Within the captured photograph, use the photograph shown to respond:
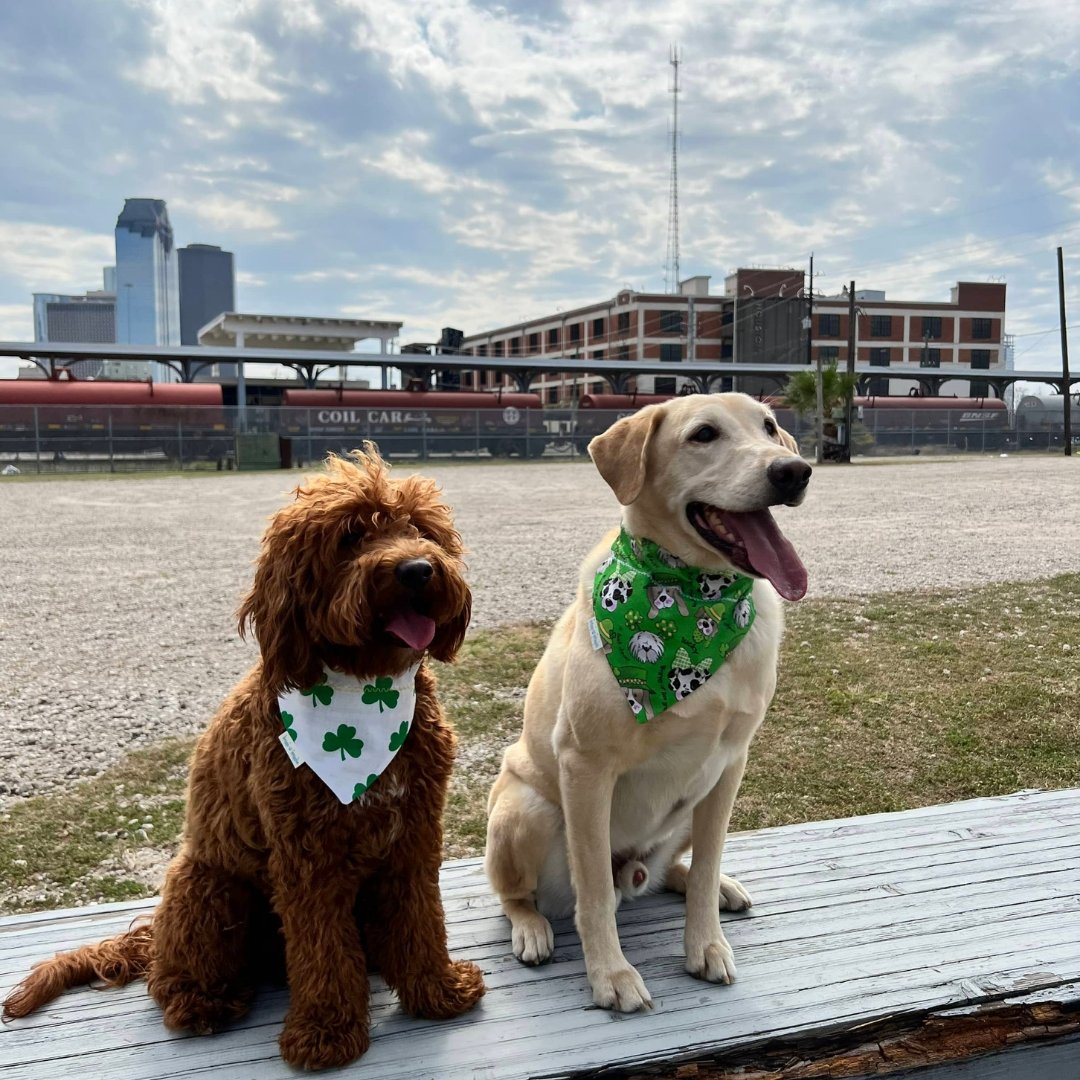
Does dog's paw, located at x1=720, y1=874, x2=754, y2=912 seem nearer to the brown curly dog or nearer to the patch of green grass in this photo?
the brown curly dog

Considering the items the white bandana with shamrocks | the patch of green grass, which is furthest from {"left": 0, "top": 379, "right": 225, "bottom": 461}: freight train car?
the white bandana with shamrocks

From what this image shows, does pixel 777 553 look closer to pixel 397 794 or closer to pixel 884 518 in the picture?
pixel 397 794

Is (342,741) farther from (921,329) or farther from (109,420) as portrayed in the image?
(921,329)

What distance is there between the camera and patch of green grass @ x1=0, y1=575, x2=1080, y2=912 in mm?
4055

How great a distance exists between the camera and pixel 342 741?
6.62 ft

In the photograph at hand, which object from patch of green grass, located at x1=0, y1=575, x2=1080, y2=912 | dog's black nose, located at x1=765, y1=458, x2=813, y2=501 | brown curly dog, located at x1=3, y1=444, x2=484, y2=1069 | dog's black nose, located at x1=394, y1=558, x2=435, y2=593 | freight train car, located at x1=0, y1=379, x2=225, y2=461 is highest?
freight train car, located at x1=0, y1=379, x2=225, y2=461

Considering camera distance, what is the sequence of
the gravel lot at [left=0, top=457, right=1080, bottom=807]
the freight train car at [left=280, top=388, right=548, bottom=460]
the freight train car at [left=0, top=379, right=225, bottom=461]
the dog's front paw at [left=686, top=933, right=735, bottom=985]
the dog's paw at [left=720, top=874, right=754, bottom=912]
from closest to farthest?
the dog's front paw at [left=686, top=933, right=735, bottom=985]
the dog's paw at [left=720, top=874, right=754, bottom=912]
the gravel lot at [left=0, top=457, right=1080, bottom=807]
the freight train car at [left=0, top=379, right=225, bottom=461]
the freight train car at [left=280, top=388, right=548, bottom=460]

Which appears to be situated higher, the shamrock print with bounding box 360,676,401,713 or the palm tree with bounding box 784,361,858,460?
the palm tree with bounding box 784,361,858,460

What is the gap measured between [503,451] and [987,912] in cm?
3483

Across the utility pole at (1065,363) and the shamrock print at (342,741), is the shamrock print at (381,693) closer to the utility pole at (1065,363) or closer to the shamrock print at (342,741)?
the shamrock print at (342,741)

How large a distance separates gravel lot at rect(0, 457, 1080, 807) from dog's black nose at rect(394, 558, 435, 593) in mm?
1047

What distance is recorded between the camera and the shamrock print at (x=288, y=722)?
2041mm

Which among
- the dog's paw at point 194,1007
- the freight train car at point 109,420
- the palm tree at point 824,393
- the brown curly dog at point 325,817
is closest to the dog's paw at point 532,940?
the brown curly dog at point 325,817

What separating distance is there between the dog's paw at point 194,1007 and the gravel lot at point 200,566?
4.46 feet
